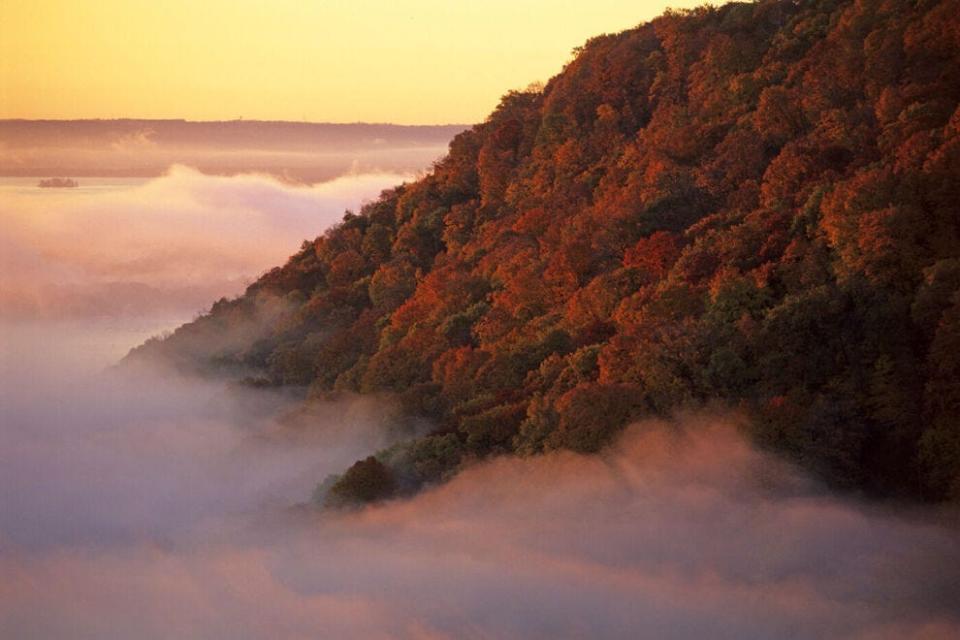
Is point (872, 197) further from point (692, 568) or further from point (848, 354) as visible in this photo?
point (692, 568)

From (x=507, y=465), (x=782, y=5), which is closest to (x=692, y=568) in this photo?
(x=507, y=465)

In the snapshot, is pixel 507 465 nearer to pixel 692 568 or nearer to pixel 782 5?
pixel 692 568

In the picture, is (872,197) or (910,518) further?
(872,197)

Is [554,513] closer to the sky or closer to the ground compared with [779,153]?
closer to the ground

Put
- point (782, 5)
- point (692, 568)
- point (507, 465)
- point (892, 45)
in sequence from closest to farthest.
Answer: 1. point (692, 568)
2. point (507, 465)
3. point (892, 45)
4. point (782, 5)

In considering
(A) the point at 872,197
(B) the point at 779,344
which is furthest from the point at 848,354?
(A) the point at 872,197

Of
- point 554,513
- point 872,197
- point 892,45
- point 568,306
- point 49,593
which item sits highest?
point 892,45

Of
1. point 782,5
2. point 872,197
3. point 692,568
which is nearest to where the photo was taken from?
point 692,568
